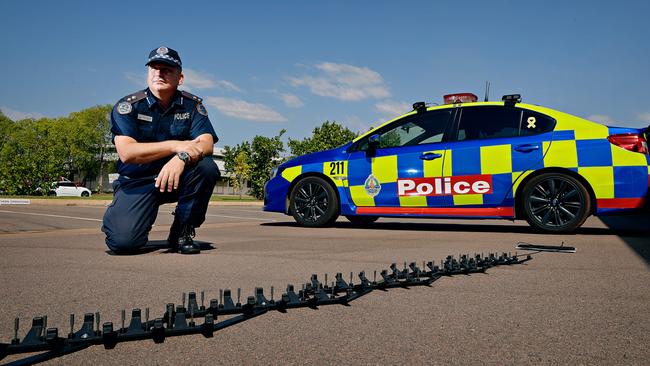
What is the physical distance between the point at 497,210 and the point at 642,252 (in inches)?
66.7

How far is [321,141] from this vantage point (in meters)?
49.8

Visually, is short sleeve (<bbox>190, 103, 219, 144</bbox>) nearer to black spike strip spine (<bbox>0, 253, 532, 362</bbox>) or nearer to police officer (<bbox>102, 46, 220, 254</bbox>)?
police officer (<bbox>102, 46, 220, 254</bbox>)

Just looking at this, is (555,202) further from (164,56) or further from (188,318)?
(188,318)

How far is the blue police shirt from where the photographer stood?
11.2 ft

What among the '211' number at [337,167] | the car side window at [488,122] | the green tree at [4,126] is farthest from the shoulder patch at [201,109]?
the green tree at [4,126]

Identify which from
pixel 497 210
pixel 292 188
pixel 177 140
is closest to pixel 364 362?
pixel 177 140

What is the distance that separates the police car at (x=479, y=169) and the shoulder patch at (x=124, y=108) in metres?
3.20

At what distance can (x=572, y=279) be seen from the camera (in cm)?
266

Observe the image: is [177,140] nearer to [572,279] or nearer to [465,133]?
[572,279]

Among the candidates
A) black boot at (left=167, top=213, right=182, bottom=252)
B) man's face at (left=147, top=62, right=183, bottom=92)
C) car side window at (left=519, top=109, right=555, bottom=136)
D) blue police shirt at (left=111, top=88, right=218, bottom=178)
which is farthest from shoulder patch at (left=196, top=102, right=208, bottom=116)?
car side window at (left=519, top=109, right=555, bottom=136)

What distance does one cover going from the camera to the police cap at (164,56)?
11.2 feet

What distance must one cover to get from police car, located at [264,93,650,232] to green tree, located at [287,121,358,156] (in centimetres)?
4248

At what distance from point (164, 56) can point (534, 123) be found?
13.2 feet

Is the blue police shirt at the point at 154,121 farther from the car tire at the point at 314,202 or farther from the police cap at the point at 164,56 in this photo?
the car tire at the point at 314,202
